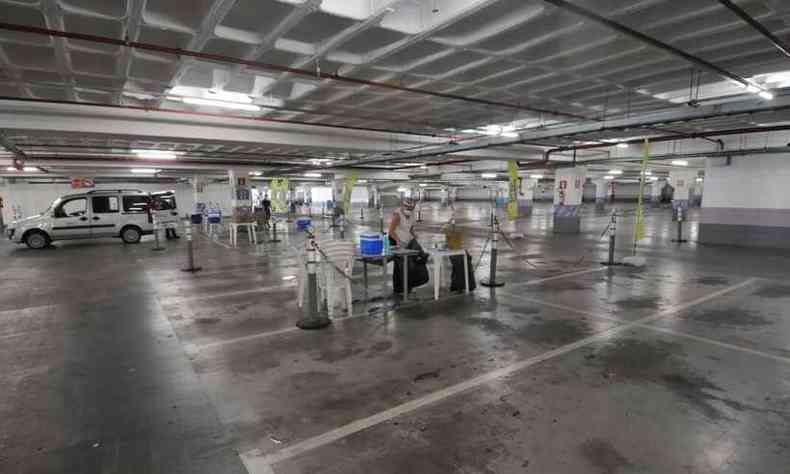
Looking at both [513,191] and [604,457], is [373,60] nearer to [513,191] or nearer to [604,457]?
[604,457]

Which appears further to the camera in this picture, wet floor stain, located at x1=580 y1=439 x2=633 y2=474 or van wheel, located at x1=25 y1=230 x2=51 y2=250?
van wheel, located at x1=25 y1=230 x2=51 y2=250

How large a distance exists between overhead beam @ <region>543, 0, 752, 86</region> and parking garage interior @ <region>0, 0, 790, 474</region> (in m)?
0.03

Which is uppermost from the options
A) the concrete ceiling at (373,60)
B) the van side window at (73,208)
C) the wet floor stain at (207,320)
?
the concrete ceiling at (373,60)

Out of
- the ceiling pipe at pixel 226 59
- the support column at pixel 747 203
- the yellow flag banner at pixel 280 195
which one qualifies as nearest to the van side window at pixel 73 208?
the yellow flag banner at pixel 280 195

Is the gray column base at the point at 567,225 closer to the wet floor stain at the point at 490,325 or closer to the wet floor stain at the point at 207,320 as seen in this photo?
the wet floor stain at the point at 490,325

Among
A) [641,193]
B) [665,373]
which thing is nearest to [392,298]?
[665,373]

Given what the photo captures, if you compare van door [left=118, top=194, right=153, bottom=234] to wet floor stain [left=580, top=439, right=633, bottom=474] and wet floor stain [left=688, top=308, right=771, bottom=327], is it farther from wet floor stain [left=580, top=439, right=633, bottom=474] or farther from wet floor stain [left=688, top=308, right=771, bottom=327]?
wet floor stain [left=688, top=308, right=771, bottom=327]

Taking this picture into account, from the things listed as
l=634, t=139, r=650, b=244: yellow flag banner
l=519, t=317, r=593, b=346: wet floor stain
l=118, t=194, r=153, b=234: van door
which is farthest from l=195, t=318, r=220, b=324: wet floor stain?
l=118, t=194, r=153, b=234: van door

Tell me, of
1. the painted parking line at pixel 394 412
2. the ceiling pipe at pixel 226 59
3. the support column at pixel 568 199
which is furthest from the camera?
the support column at pixel 568 199

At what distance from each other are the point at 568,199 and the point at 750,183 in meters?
6.46

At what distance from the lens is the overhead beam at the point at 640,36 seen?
3.80 m

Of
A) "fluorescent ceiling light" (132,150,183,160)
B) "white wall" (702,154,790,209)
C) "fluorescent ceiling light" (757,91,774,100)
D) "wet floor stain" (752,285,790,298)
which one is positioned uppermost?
"fluorescent ceiling light" (132,150,183,160)

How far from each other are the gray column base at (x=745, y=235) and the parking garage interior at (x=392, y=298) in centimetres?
233

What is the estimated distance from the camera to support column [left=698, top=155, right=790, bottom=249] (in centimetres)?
1236
